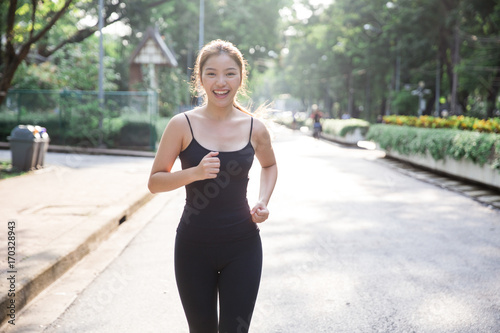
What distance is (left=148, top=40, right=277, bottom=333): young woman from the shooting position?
8.20 feet

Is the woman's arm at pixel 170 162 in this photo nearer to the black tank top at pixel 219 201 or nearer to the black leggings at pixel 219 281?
the black tank top at pixel 219 201

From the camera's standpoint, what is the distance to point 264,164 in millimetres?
2887

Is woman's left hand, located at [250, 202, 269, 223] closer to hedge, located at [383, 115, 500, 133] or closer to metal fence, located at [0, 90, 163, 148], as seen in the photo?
hedge, located at [383, 115, 500, 133]

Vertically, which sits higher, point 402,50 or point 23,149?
point 402,50

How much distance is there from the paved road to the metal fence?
10982mm

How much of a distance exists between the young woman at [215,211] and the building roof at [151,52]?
2561 centimetres

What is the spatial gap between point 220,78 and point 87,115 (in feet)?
60.2

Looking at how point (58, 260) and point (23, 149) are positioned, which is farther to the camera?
point (23, 149)

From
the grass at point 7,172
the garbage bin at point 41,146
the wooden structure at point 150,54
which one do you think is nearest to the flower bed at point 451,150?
the garbage bin at point 41,146

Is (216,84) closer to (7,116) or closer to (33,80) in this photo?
(7,116)

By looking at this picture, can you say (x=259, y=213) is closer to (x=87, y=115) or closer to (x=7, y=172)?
(x=7, y=172)

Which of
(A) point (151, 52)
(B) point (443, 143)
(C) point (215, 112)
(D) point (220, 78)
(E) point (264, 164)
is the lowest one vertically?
(B) point (443, 143)

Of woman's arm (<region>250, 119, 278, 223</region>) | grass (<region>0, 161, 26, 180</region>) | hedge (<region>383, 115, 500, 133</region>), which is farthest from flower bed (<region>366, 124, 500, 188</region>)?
grass (<region>0, 161, 26, 180</region>)

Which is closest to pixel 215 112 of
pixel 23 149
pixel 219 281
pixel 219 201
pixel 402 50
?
pixel 219 201
